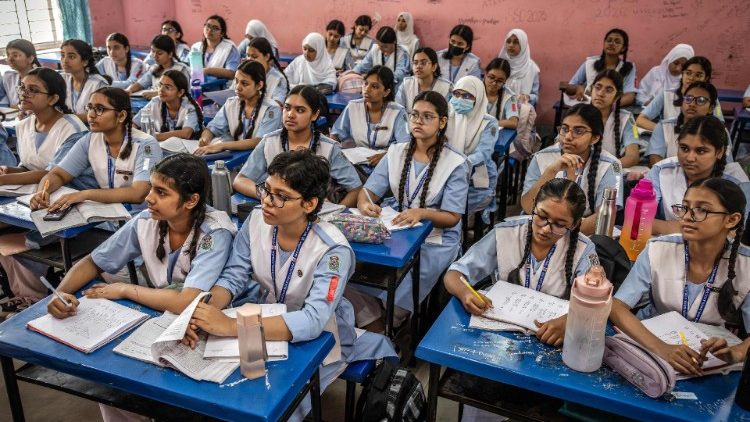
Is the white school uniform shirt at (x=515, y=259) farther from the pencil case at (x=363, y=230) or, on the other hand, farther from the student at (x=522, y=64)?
the student at (x=522, y=64)

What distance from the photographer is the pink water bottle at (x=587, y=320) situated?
158 cm

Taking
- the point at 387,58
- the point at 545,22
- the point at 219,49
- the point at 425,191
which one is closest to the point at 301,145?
the point at 425,191

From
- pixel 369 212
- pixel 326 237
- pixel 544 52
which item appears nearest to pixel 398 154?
pixel 369 212

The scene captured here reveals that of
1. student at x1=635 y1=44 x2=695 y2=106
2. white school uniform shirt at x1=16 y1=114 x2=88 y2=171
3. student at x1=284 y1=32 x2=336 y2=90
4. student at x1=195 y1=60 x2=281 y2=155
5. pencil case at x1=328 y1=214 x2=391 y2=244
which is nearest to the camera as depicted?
pencil case at x1=328 y1=214 x2=391 y2=244

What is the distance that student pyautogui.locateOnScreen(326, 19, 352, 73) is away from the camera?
22.7 feet

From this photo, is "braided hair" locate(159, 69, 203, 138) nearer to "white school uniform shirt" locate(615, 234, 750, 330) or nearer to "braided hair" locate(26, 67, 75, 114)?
"braided hair" locate(26, 67, 75, 114)

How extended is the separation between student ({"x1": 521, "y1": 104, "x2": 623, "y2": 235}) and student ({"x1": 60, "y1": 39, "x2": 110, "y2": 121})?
11.9 feet

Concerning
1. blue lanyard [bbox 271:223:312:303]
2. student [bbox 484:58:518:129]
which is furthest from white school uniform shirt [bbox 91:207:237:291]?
student [bbox 484:58:518:129]

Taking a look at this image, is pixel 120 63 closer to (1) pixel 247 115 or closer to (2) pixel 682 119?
(1) pixel 247 115

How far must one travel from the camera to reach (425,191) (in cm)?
304

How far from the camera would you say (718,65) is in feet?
20.1

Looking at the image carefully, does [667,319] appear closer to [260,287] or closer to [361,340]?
[361,340]

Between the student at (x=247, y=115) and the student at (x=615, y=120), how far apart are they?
82.0 inches

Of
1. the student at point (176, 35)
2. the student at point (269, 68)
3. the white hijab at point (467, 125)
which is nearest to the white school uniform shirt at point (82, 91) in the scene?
the student at point (269, 68)
